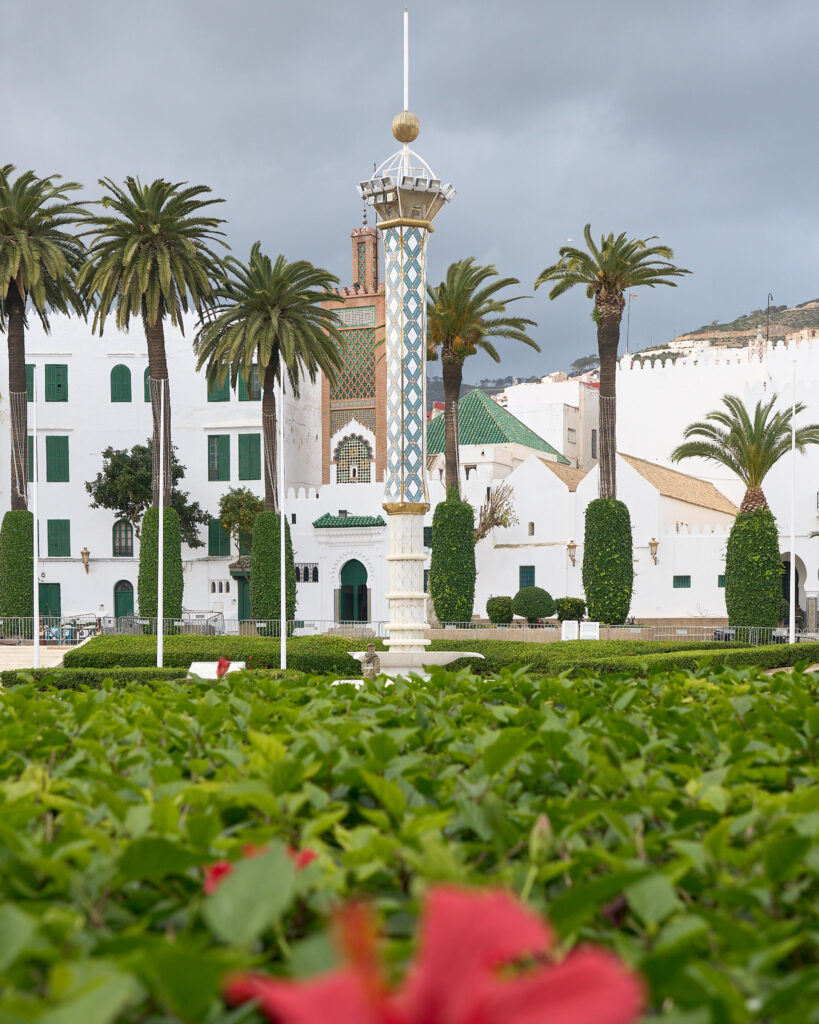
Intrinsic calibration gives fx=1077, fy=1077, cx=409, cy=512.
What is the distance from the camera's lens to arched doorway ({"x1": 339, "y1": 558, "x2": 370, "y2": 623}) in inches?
1618

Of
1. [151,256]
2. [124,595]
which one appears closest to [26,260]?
[151,256]

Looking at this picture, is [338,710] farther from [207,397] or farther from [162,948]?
[207,397]

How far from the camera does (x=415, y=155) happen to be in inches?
961

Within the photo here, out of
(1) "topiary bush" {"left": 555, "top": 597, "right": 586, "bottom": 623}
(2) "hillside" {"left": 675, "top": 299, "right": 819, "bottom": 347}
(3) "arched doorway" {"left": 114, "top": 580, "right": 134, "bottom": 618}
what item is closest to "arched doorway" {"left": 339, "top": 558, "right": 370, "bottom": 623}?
(1) "topiary bush" {"left": 555, "top": 597, "right": 586, "bottom": 623}

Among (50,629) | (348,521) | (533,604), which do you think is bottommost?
(50,629)

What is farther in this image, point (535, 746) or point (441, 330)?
point (441, 330)

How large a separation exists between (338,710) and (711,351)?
52.4 metres

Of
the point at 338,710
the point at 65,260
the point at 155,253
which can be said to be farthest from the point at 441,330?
the point at 338,710

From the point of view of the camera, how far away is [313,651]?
23562 millimetres

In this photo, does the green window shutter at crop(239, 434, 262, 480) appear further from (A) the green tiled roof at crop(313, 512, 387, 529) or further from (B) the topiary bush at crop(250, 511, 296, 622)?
(B) the topiary bush at crop(250, 511, 296, 622)

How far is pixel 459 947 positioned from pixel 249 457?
42019 mm

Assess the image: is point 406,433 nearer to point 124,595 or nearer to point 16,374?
point 16,374

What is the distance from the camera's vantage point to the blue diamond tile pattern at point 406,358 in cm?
2358

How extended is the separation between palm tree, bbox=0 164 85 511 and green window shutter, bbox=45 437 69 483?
8.55m
